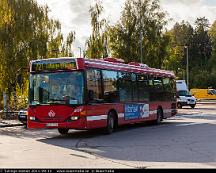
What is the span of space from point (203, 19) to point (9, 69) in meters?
107

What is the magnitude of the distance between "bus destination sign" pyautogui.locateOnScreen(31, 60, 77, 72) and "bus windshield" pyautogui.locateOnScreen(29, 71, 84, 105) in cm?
20

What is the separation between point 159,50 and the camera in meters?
55.6

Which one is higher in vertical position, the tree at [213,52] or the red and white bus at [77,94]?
the tree at [213,52]

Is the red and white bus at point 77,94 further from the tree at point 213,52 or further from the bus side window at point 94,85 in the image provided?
the tree at point 213,52

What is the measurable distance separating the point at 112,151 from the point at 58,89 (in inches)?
196

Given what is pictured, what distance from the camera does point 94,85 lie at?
780 inches

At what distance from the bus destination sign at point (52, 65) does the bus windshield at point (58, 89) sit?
8.0 inches

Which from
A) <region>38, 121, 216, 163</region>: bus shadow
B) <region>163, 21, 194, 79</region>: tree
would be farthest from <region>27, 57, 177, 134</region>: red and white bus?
<region>163, 21, 194, 79</region>: tree

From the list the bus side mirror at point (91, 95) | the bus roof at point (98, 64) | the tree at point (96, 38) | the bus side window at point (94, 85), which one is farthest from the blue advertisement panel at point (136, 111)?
the tree at point (96, 38)

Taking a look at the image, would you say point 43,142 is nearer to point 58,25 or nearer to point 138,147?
point 138,147

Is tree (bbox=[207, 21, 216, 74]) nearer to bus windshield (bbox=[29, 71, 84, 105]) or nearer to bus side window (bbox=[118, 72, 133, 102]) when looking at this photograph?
bus side window (bbox=[118, 72, 133, 102])

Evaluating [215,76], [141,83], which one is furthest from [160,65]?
[215,76]

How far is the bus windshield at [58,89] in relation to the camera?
62.3 feet

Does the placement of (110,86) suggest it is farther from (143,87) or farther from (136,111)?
(143,87)
